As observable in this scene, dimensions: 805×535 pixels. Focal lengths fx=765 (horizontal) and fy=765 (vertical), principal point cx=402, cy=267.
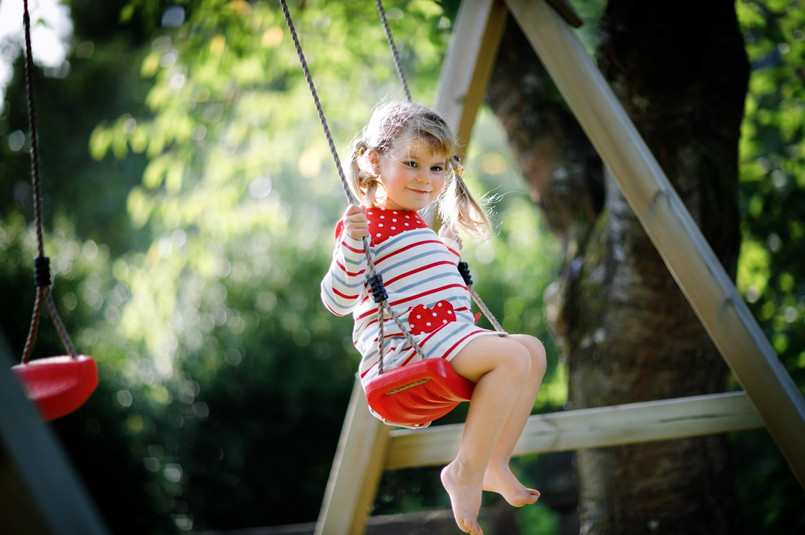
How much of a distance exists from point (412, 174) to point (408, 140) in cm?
9

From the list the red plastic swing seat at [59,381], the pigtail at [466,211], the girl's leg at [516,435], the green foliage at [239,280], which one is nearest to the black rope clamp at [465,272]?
the pigtail at [466,211]

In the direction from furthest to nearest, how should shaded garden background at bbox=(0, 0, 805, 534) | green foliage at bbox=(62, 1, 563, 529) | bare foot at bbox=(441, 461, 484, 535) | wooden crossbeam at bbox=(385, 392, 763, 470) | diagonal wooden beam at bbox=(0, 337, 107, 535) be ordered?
1. green foliage at bbox=(62, 1, 563, 529)
2. shaded garden background at bbox=(0, 0, 805, 534)
3. wooden crossbeam at bbox=(385, 392, 763, 470)
4. bare foot at bbox=(441, 461, 484, 535)
5. diagonal wooden beam at bbox=(0, 337, 107, 535)

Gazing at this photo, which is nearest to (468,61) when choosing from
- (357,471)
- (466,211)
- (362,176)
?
(466,211)

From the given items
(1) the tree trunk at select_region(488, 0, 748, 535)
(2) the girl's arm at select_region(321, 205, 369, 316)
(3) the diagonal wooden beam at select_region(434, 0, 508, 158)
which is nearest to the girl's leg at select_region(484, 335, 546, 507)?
(2) the girl's arm at select_region(321, 205, 369, 316)

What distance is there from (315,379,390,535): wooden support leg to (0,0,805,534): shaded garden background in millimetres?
1561

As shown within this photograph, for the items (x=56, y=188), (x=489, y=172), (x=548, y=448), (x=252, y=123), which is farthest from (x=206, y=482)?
(x=489, y=172)

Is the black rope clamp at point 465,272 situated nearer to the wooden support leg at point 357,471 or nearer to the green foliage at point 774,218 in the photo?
the wooden support leg at point 357,471

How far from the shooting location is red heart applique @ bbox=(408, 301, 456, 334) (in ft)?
6.35

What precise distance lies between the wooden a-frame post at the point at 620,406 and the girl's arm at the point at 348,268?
75 centimetres

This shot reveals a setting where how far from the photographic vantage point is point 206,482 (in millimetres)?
5691

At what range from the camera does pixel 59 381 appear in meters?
2.05

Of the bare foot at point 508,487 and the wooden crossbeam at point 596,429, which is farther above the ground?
the bare foot at point 508,487

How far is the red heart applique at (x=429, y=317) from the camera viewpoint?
1934mm

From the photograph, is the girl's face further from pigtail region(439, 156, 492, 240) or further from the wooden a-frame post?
the wooden a-frame post
